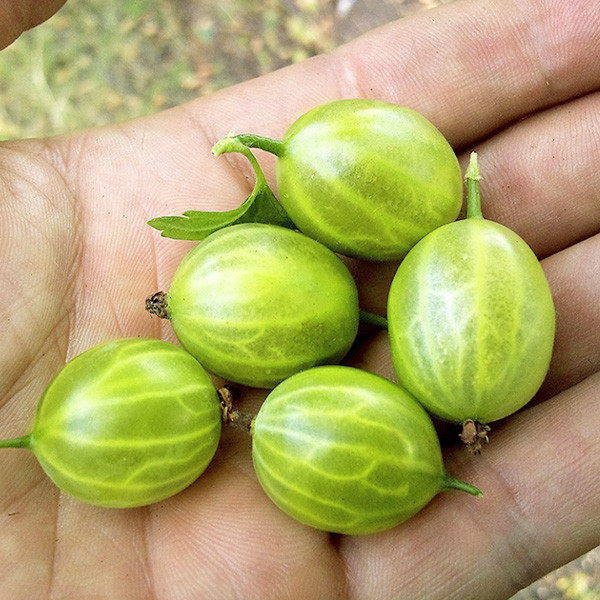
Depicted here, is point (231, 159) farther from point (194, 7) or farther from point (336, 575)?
point (194, 7)

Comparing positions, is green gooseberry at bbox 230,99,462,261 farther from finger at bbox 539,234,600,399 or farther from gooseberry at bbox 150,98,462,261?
finger at bbox 539,234,600,399

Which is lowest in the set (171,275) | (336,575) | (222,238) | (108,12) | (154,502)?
(336,575)

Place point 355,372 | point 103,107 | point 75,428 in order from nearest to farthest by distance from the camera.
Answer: point 75,428 → point 355,372 → point 103,107

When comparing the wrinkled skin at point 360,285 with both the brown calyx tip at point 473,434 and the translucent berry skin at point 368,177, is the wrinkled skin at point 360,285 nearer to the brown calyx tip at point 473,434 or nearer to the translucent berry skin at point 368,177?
the brown calyx tip at point 473,434

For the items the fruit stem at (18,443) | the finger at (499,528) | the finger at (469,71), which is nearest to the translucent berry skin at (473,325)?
the finger at (499,528)

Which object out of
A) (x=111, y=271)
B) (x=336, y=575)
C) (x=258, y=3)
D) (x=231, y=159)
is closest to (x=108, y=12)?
(x=258, y=3)
